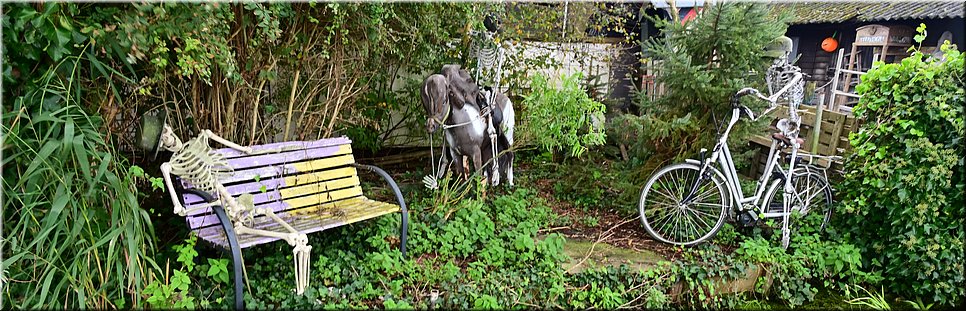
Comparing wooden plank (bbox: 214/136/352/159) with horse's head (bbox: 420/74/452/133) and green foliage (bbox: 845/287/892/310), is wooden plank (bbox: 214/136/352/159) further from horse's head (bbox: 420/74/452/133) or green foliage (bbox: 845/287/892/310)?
green foliage (bbox: 845/287/892/310)

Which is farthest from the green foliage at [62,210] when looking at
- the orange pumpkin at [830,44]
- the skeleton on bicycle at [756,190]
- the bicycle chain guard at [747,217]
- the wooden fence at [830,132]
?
the orange pumpkin at [830,44]

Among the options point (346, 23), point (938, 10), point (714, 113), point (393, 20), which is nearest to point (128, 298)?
point (346, 23)

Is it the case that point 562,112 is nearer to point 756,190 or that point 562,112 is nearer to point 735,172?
point 735,172

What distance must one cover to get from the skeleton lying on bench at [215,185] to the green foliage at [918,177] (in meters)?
3.69

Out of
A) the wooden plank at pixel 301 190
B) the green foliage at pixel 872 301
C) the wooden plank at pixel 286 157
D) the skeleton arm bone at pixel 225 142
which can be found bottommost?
the green foliage at pixel 872 301

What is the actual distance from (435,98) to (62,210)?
7.42ft

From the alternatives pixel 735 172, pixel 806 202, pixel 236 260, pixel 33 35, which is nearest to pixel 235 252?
pixel 236 260

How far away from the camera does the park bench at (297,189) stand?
10.9 ft

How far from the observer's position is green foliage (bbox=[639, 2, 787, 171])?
415cm

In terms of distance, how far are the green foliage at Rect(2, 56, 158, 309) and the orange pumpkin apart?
10373 mm

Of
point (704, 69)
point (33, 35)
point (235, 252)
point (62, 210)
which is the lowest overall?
point (235, 252)

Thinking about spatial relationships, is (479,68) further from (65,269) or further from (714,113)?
(65,269)

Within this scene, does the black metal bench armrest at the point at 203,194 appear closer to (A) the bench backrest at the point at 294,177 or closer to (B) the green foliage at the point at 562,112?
(A) the bench backrest at the point at 294,177

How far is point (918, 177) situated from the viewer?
363cm
